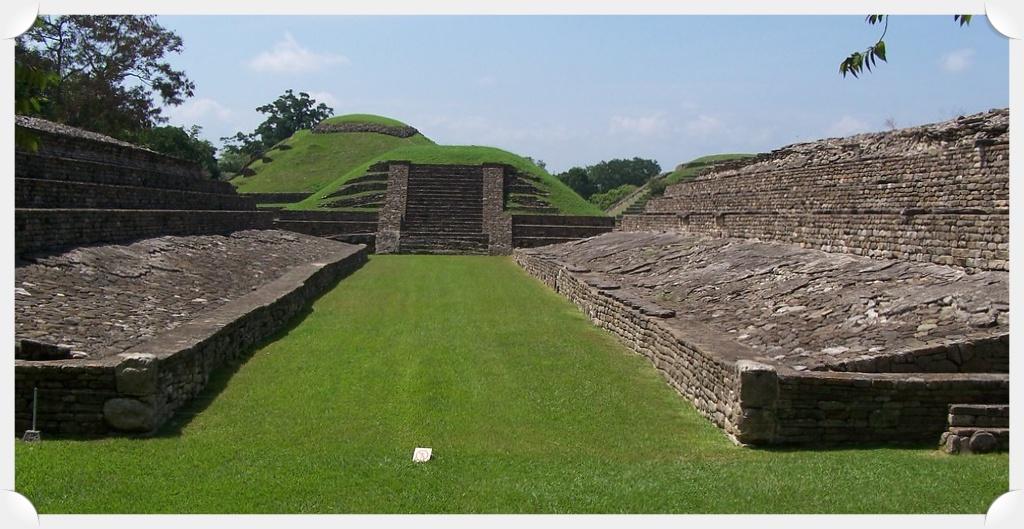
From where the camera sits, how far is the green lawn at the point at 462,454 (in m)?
4.75

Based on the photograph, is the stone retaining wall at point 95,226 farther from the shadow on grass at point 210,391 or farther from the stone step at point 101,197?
the shadow on grass at point 210,391

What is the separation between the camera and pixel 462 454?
19.6 ft

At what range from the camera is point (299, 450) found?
6.10m

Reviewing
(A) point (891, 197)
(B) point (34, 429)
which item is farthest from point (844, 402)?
(A) point (891, 197)

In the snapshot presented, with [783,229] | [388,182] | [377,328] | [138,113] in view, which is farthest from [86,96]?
[783,229]

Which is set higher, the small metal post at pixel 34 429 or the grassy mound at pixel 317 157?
the grassy mound at pixel 317 157

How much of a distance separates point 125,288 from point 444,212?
982 inches

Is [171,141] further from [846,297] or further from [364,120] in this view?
[846,297]

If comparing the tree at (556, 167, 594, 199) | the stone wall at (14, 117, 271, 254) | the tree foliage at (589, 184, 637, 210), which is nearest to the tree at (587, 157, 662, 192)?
the tree at (556, 167, 594, 199)

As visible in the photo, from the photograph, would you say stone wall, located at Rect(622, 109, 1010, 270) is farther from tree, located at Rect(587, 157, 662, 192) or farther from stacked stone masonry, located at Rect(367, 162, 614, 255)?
tree, located at Rect(587, 157, 662, 192)

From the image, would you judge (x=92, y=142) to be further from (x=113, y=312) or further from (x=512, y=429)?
(x=512, y=429)

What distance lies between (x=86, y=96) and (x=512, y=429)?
2658cm

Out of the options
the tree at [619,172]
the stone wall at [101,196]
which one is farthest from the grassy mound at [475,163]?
the tree at [619,172]

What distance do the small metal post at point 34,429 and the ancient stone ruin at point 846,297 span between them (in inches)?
193
